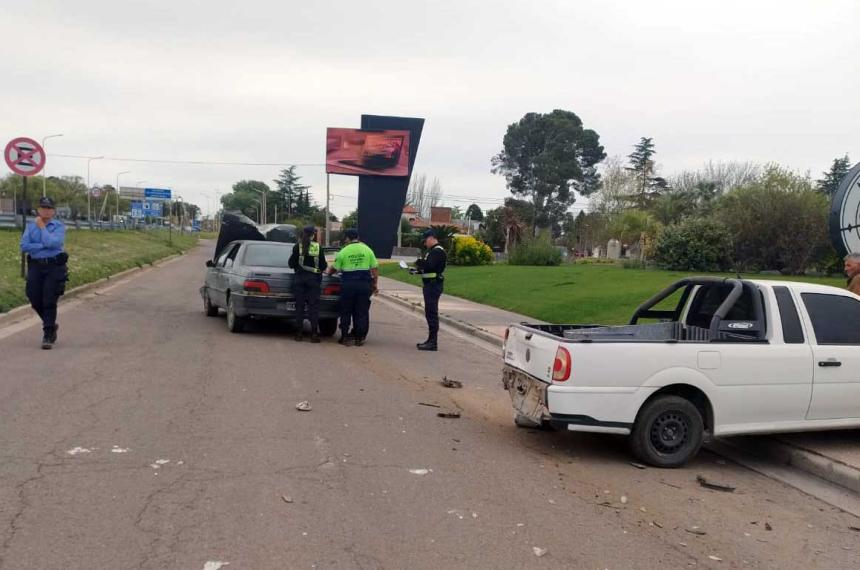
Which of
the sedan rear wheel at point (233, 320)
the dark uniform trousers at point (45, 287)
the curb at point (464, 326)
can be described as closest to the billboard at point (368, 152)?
the curb at point (464, 326)

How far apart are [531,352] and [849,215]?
6275 millimetres

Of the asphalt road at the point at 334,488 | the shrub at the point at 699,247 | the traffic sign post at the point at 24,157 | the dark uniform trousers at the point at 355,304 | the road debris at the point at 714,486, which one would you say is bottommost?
the road debris at the point at 714,486

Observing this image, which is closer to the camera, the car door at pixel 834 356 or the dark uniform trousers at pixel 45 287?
the car door at pixel 834 356

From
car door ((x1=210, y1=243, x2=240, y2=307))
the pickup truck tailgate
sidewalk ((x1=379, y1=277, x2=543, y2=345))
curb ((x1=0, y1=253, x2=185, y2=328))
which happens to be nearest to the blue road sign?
curb ((x1=0, y1=253, x2=185, y2=328))

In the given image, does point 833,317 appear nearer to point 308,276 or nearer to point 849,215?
point 849,215

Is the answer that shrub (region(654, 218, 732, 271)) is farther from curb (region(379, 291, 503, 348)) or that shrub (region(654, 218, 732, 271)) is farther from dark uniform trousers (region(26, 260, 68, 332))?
dark uniform trousers (region(26, 260, 68, 332))

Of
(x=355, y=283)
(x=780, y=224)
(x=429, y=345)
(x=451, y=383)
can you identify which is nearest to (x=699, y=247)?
(x=780, y=224)

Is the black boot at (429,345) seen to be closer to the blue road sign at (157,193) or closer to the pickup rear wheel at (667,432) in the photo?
the pickup rear wheel at (667,432)

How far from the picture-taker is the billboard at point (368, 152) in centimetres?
5850

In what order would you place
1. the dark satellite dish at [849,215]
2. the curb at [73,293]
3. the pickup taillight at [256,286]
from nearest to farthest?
the dark satellite dish at [849,215]
the pickup taillight at [256,286]
the curb at [73,293]

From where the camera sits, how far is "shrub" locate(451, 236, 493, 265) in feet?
125

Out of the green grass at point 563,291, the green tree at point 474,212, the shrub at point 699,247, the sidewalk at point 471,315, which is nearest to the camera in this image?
the sidewalk at point 471,315

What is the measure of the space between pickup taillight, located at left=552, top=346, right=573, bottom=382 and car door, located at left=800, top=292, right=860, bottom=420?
2.23 m

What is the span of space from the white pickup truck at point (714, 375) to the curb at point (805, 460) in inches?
9.7
